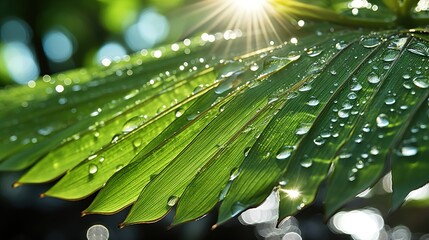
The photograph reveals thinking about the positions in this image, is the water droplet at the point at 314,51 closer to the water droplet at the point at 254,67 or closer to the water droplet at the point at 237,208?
the water droplet at the point at 254,67

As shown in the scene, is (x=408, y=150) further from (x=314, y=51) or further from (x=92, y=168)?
(x=92, y=168)

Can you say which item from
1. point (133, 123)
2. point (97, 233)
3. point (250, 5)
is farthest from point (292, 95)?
point (97, 233)

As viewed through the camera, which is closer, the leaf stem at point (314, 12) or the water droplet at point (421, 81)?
the water droplet at point (421, 81)

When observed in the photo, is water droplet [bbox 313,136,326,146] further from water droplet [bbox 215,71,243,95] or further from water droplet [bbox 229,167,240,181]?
water droplet [bbox 215,71,243,95]

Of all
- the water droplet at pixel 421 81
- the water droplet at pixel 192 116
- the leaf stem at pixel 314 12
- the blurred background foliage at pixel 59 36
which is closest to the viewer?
the water droplet at pixel 421 81

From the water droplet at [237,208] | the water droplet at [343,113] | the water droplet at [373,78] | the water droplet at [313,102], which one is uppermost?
the water droplet at [373,78]

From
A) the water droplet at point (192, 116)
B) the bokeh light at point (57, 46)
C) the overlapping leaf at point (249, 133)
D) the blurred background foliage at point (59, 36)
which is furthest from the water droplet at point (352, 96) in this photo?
the bokeh light at point (57, 46)
